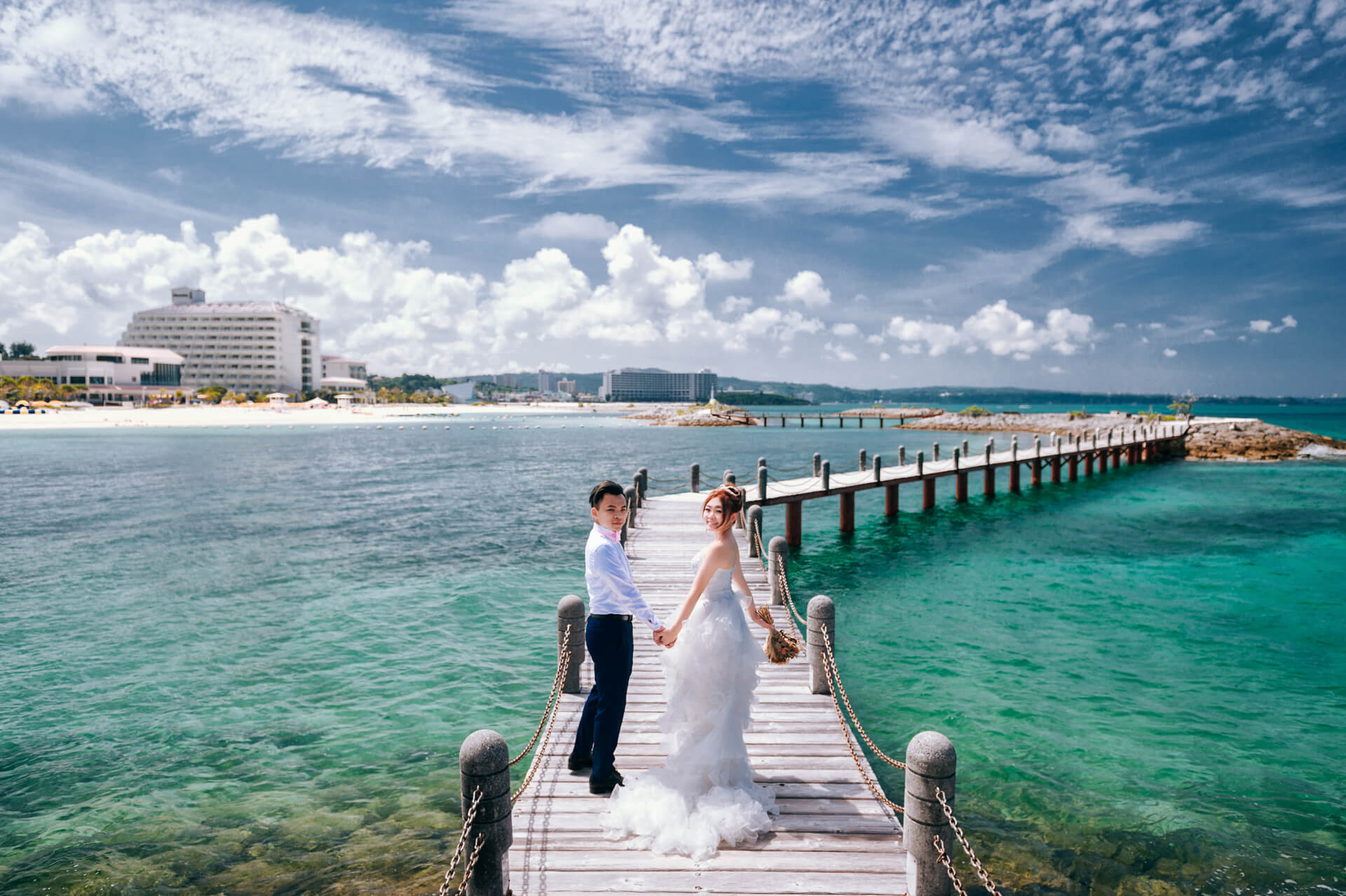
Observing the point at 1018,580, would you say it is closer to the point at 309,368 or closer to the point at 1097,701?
the point at 1097,701

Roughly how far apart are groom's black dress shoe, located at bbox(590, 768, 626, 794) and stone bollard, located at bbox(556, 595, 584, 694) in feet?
5.44

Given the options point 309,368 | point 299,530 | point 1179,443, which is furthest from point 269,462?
point 309,368

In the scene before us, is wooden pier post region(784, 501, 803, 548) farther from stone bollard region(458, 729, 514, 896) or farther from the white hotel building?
the white hotel building

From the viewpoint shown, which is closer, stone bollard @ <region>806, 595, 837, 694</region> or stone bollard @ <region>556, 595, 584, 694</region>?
stone bollard @ <region>556, 595, 584, 694</region>

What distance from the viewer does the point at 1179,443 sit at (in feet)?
187

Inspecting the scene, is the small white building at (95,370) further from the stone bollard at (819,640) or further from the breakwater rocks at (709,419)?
the stone bollard at (819,640)

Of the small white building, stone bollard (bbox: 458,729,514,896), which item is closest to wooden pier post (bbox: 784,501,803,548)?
stone bollard (bbox: 458,729,514,896)

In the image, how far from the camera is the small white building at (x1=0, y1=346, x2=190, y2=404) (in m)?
120

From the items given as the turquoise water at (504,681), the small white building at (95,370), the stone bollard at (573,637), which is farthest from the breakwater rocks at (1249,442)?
the small white building at (95,370)

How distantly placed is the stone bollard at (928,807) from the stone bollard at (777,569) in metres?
6.58

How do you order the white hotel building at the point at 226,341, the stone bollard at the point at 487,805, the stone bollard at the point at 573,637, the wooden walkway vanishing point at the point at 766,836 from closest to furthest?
the stone bollard at the point at 487,805 → the wooden walkway vanishing point at the point at 766,836 → the stone bollard at the point at 573,637 → the white hotel building at the point at 226,341

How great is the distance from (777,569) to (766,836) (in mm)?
6094

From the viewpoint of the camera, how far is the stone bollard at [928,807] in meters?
4.35

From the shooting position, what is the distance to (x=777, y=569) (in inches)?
443
